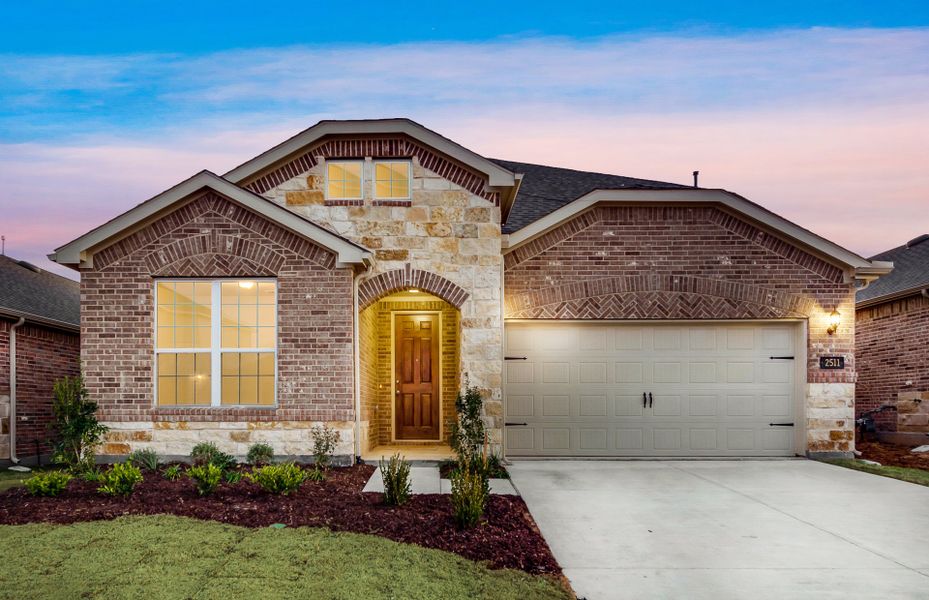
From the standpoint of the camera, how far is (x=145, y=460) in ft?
31.0

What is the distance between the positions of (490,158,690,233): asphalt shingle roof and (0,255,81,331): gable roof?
28.1 feet

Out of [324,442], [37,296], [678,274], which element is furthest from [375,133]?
[37,296]

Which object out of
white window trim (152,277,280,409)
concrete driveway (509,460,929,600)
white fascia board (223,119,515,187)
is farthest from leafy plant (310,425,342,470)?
white fascia board (223,119,515,187)

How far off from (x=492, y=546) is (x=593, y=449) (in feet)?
20.6

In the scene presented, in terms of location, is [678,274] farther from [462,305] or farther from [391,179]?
[391,179]

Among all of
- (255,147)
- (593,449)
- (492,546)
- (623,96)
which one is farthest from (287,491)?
(255,147)

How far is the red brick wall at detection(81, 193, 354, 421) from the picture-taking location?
991 cm

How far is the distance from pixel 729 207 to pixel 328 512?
8.56 m

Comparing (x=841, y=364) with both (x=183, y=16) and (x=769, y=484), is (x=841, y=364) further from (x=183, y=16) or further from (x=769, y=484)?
(x=183, y=16)

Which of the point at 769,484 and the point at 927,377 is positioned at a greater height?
the point at 927,377

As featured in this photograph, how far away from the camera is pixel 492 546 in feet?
18.7

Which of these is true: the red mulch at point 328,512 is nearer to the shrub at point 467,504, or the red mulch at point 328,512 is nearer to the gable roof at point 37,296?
the shrub at point 467,504

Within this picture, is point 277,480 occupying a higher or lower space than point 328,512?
higher

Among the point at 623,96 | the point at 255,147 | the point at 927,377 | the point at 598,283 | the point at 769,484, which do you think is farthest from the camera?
the point at 255,147
